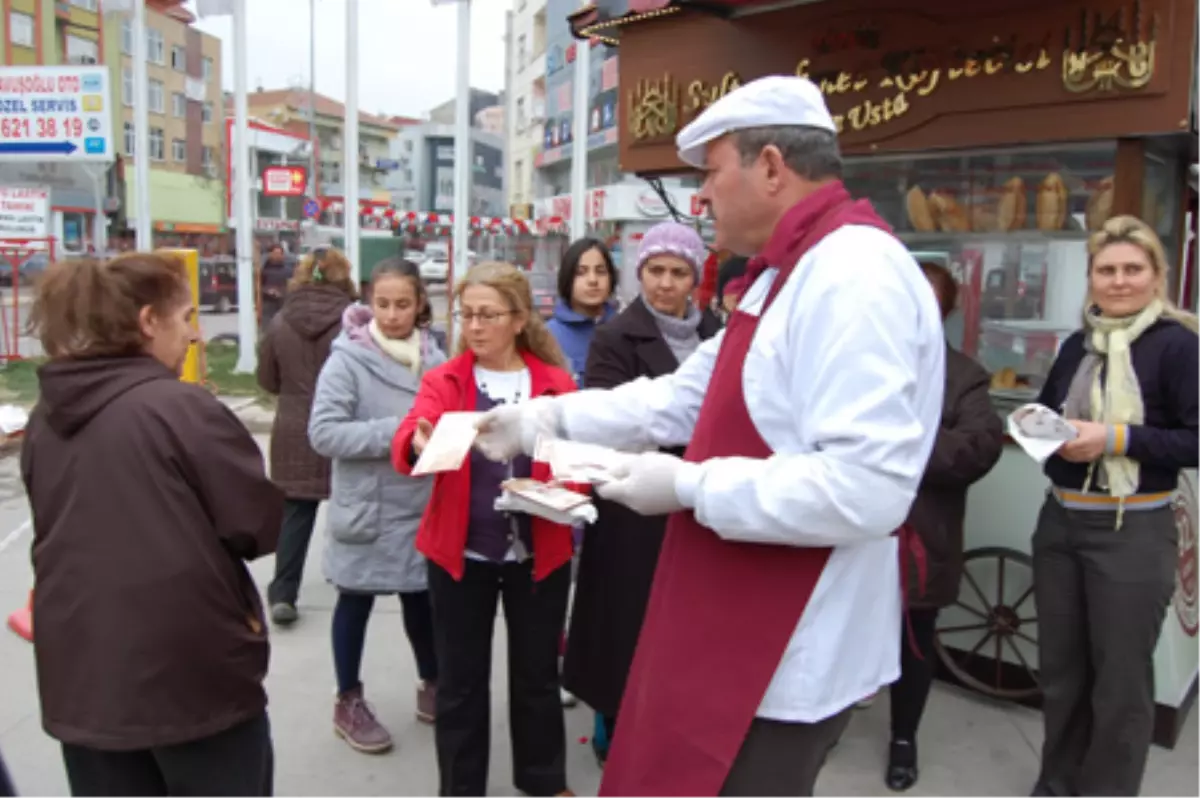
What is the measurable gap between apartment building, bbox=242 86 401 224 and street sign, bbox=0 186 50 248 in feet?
158

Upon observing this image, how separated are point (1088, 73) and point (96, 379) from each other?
3.53m

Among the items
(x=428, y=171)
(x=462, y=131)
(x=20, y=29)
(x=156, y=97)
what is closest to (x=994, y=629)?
(x=462, y=131)

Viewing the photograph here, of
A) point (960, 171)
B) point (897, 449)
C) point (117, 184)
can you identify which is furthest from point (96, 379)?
point (117, 184)

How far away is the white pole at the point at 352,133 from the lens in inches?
432

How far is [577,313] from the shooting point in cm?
428

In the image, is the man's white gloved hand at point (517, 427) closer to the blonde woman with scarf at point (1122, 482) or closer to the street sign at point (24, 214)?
the blonde woman with scarf at point (1122, 482)

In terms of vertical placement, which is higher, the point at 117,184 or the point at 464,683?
the point at 117,184

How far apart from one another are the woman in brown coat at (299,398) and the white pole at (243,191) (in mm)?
6893

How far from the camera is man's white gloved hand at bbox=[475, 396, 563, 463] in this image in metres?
2.25

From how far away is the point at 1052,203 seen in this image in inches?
169

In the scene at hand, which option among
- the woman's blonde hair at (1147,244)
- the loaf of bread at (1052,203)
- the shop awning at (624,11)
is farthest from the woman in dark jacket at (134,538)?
the loaf of bread at (1052,203)

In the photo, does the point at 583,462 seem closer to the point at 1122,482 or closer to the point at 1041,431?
the point at 1041,431

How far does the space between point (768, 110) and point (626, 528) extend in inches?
68.4

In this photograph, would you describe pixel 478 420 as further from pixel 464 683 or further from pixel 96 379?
pixel 464 683
